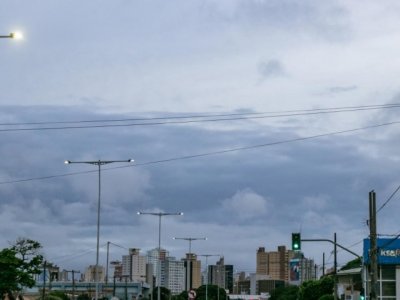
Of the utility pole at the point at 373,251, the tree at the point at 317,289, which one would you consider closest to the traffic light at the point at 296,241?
the utility pole at the point at 373,251

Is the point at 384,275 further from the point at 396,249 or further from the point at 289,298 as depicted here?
the point at 289,298

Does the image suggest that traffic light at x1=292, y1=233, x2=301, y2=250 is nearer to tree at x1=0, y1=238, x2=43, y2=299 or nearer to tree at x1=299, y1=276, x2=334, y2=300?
tree at x1=0, y1=238, x2=43, y2=299

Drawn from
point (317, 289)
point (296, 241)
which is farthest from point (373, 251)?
point (317, 289)

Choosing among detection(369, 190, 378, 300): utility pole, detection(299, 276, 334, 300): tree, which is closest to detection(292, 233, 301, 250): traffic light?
detection(369, 190, 378, 300): utility pole

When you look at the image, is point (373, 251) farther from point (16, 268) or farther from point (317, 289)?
point (317, 289)

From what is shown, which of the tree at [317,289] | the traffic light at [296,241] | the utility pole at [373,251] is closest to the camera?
the utility pole at [373,251]

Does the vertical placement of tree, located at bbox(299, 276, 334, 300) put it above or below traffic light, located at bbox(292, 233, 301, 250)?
below

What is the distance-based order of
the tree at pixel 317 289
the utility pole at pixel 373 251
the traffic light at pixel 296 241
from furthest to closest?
1. the tree at pixel 317 289
2. the traffic light at pixel 296 241
3. the utility pole at pixel 373 251

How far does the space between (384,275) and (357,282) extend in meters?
17.8

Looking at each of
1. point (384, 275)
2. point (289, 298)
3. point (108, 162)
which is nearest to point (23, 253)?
point (108, 162)

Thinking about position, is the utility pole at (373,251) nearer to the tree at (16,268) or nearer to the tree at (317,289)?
the tree at (16,268)

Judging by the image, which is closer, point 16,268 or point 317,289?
point 16,268

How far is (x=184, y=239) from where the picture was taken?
131 meters

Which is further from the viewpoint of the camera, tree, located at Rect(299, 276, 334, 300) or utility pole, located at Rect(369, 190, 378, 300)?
tree, located at Rect(299, 276, 334, 300)
